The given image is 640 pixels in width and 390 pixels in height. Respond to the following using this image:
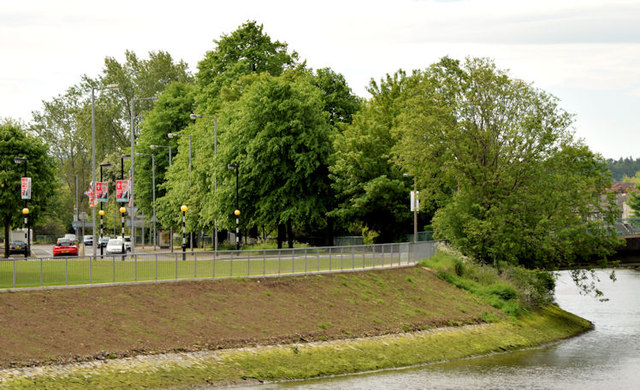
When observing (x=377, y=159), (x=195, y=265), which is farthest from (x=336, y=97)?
(x=195, y=265)

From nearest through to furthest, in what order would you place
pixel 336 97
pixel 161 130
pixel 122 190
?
1. pixel 122 190
2. pixel 336 97
3. pixel 161 130

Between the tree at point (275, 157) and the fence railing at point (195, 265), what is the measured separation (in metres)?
15.7

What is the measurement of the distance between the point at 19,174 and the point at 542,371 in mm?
62108

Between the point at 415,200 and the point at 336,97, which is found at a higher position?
the point at 336,97

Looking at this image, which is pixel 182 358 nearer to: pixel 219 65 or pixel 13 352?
pixel 13 352

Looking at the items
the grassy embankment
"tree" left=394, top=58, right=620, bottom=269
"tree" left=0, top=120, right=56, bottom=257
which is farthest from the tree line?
"tree" left=0, top=120, right=56, bottom=257

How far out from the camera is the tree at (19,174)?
284ft

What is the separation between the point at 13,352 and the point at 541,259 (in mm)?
36701

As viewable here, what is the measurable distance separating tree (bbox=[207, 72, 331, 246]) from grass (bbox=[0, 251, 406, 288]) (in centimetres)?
1904

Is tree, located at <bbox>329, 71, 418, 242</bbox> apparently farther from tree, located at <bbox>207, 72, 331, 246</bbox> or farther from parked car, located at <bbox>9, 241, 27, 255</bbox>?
parked car, located at <bbox>9, 241, 27, 255</bbox>

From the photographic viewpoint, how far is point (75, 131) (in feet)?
443

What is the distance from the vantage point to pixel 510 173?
58812mm

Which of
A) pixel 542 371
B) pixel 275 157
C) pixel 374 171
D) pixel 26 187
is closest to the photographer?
pixel 542 371

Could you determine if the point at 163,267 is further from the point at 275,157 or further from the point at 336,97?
the point at 336,97
